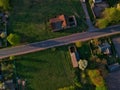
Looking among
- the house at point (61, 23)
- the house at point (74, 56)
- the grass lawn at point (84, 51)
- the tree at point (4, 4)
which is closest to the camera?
the house at point (74, 56)

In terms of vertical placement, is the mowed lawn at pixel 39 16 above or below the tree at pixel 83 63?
above

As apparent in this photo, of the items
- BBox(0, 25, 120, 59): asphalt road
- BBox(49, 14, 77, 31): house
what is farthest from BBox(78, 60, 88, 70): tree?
BBox(49, 14, 77, 31): house

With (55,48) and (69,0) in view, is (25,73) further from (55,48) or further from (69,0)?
(69,0)

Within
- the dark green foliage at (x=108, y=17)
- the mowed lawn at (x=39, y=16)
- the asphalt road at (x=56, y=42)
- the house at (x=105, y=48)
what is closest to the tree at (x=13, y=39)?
the asphalt road at (x=56, y=42)

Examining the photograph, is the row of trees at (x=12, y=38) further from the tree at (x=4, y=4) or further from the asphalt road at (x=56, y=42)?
the tree at (x=4, y=4)

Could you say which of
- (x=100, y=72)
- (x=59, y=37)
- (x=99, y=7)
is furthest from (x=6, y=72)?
(x=99, y=7)

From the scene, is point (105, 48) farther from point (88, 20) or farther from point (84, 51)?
point (88, 20)

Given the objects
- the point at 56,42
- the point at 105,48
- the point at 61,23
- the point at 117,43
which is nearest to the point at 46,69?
the point at 56,42

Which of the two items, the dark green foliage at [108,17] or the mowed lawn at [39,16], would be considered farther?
the mowed lawn at [39,16]
